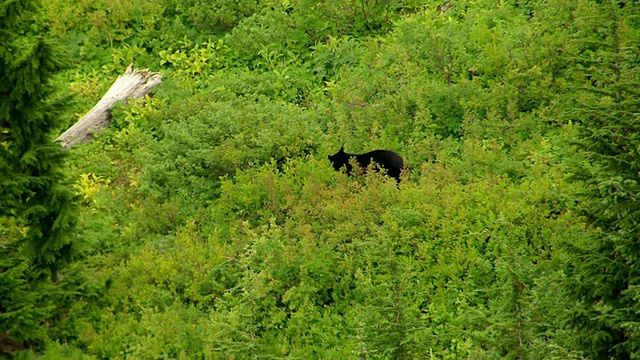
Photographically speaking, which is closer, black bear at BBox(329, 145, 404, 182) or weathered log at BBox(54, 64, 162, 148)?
black bear at BBox(329, 145, 404, 182)

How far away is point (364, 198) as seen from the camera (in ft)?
32.0

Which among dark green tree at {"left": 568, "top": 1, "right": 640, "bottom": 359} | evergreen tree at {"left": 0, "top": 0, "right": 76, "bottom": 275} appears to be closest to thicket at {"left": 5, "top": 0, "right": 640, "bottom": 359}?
dark green tree at {"left": 568, "top": 1, "right": 640, "bottom": 359}

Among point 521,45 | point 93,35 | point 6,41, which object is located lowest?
point 93,35

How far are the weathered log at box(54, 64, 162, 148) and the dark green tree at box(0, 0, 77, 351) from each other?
5.17 metres

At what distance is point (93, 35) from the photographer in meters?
15.9

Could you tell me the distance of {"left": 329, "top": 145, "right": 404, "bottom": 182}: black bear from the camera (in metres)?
10.5

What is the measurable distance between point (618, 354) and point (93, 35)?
44.8 feet

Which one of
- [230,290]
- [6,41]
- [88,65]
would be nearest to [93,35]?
[88,65]

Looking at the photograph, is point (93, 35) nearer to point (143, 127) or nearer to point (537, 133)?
point (143, 127)

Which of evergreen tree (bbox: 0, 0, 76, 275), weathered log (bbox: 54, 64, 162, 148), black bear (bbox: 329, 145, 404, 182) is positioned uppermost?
evergreen tree (bbox: 0, 0, 76, 275)

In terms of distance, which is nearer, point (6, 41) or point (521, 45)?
point (6, 41)

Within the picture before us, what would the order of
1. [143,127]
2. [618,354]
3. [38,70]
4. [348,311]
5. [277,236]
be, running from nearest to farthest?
1. [618,354]
2. [38,70]
3. [348,311]
4. [277,236]
5. [143,127]

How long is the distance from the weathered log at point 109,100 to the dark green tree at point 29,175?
517 cm

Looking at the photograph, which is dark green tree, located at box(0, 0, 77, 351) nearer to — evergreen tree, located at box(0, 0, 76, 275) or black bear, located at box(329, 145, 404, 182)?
evergreen tree, located at box(0, 0, 76, 275)
